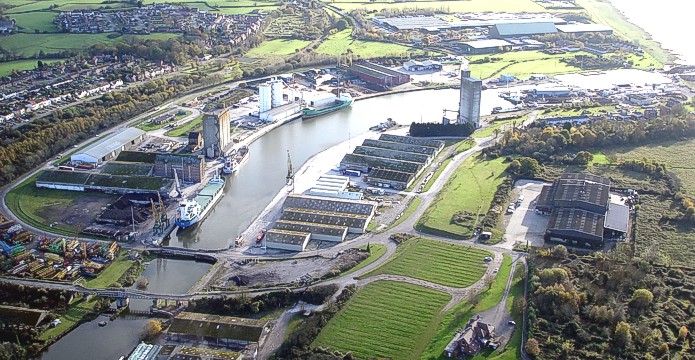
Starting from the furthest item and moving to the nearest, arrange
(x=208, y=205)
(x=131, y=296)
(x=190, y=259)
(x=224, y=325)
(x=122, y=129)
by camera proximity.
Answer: (x=122, y=129) → (x=208, y=205) → (x=190, y=259) → (x=131, y=296) → (x=224, y=325)

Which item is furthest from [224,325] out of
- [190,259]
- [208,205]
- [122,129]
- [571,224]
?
[122,129]

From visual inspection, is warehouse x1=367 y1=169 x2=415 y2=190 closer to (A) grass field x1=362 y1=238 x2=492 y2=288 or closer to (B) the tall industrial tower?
(A) grass field x1=362 y1=238 x2=492 y2=288

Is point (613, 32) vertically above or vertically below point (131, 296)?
above

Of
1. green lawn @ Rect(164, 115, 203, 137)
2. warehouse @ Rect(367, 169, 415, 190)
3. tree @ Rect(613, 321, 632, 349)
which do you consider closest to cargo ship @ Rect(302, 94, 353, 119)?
green lawn @ Rect(164, 115, 203, 137)

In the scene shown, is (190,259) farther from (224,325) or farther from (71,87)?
(71,87)

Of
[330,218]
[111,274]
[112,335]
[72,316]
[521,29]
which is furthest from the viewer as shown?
[521,29]

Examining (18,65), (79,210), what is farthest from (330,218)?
(18,65)

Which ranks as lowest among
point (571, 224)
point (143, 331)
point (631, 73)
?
point (143, 331)

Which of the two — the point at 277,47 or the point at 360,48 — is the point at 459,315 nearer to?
the point at 360,48
